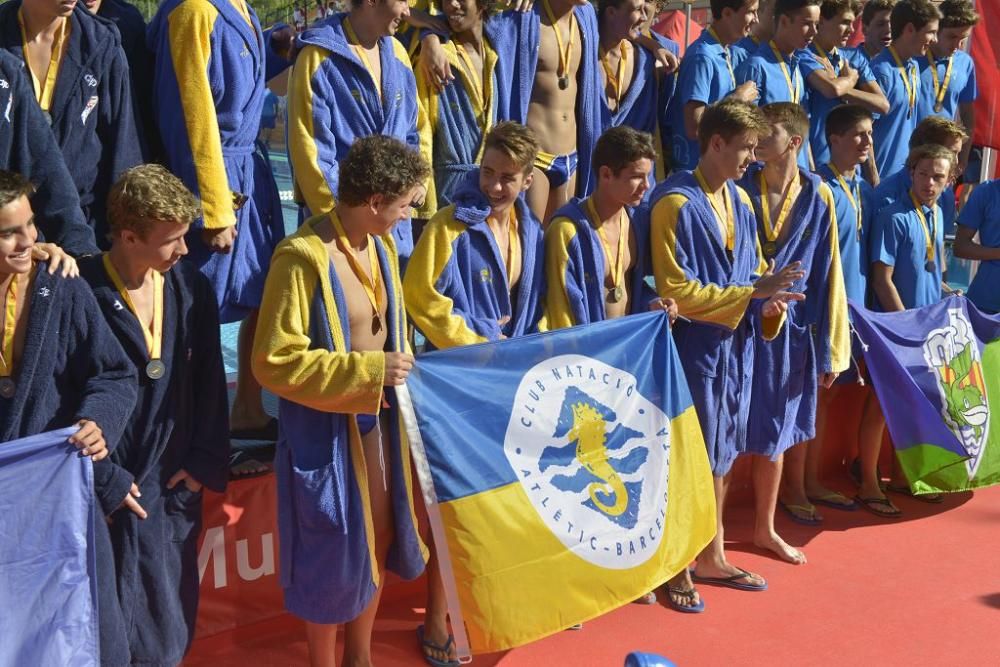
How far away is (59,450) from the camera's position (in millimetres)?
2752

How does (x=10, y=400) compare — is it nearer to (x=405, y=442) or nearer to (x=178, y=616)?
(x=178, y=616)

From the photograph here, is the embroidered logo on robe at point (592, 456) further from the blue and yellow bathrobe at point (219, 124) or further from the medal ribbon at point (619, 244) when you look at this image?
the blue and yellow bathrobe at point (219, 124)

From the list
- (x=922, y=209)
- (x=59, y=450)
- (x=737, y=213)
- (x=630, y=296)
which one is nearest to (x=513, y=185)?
(x=630, y=296)

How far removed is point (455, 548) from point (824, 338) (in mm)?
2223

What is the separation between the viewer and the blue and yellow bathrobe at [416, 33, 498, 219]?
4969 mm

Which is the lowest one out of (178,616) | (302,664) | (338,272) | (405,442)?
(302,664)

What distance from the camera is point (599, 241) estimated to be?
406 cm

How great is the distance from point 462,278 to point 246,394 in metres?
1.17

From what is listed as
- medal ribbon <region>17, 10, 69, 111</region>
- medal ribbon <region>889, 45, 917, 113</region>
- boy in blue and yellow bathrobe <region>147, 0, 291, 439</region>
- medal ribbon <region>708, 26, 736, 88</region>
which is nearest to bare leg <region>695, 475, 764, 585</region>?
boy in blue and yellow bathrobe <region>147, 0, 291, 439</region>

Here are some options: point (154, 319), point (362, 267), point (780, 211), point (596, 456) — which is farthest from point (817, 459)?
point (154, 319)

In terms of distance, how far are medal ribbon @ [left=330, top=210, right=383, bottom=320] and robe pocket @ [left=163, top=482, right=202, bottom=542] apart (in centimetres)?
78

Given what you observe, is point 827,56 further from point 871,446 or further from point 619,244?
point 619,244

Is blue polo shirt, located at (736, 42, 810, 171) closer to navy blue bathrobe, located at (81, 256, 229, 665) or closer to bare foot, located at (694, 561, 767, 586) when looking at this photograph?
bare foot, located at (694, 561, 767, 586)

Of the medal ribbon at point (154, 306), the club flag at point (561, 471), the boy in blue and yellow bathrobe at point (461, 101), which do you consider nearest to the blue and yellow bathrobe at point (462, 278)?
the club flag at point (561, 471)
